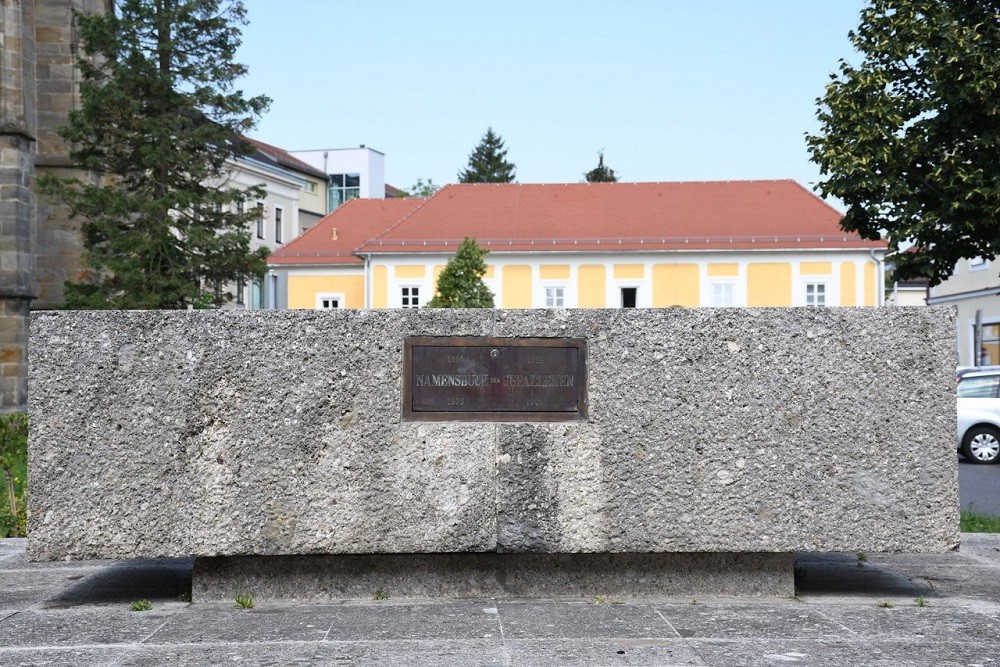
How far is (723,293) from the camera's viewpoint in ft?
138

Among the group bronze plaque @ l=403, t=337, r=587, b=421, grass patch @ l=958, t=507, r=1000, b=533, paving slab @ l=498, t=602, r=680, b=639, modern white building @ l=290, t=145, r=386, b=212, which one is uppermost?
modern white building @ l=290, t=145, r=386, b=212

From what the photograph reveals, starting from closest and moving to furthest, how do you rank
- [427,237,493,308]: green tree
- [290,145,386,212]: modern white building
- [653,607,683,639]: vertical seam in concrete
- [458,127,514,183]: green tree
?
[653,607,683,639]: vertical seam in concrete, [427,237,493,308]: green tree, [290,145,386,212]: modern white building, [458,127,514,183]: green tree

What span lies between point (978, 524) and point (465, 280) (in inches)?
1056

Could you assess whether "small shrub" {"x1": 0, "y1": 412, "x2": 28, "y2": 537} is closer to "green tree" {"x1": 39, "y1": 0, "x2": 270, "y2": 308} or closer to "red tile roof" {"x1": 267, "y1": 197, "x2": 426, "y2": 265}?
"green tree" {"x1": 39, "y1": 0, "x2": 270, "y2": 308}

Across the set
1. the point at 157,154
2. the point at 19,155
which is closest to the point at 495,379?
the point at 19,155

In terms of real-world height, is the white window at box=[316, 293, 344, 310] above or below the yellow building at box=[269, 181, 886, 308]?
below

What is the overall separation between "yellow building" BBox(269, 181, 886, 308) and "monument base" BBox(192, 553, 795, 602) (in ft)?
117

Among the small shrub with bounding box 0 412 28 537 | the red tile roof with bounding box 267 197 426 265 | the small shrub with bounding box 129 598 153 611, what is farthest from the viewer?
the red tile roof with bounding box 267 197 426 265

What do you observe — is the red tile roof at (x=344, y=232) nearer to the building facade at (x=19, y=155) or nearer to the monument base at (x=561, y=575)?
the building facade at (x=19, y=155)

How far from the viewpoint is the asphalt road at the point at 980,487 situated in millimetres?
11266

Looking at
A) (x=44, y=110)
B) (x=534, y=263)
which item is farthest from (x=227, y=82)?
(x=534, y=263)

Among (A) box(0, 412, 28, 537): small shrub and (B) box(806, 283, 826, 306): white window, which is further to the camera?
(B) box(806, 283, 826, 306): white window

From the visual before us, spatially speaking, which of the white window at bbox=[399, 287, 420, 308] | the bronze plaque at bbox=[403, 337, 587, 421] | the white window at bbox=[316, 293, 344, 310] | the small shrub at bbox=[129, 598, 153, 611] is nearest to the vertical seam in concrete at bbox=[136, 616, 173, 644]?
the small shrub at bbox=[129, 598, 153, 611]

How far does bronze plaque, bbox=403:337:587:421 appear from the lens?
539 cm
